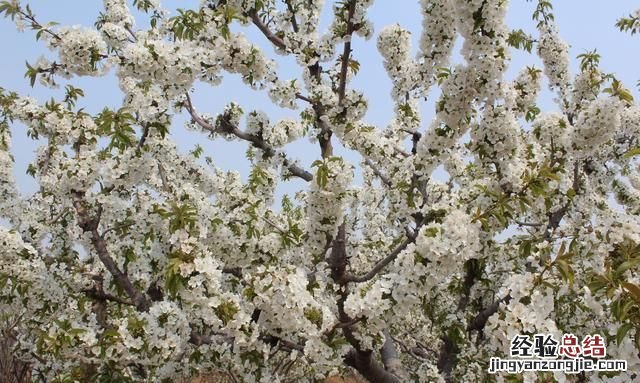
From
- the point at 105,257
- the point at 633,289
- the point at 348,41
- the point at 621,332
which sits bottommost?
the point at 621,332

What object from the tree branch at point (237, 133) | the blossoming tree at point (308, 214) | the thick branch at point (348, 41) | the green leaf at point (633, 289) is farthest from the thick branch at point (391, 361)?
the green leaf at point (633, 289)

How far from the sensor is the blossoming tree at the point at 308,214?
3.85 metres

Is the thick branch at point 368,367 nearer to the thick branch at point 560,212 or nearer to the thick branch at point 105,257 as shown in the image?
the thick branch at point 105,257

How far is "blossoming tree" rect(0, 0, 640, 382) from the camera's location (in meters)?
3.85

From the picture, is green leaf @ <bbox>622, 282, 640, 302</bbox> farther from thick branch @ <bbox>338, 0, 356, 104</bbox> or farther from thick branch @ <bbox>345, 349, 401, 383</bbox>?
thick branch @ <bbox>338, 0, 356, 104</bbox>

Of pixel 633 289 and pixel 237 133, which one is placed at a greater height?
pixel 237 133

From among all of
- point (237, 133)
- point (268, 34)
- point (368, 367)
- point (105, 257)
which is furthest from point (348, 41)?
point (368, 367)

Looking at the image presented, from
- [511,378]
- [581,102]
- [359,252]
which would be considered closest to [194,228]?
[511,378]

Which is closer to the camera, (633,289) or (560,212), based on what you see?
(633,289)

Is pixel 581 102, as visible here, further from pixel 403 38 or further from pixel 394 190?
pixel 394 190

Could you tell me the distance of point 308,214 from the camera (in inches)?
203

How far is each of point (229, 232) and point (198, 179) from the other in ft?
10.7

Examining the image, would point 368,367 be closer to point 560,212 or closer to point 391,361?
point 391,361

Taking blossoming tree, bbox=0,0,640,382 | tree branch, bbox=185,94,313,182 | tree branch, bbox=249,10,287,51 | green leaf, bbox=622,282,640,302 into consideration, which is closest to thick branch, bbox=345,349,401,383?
blossoming tree, bbox=0,0,640,382
